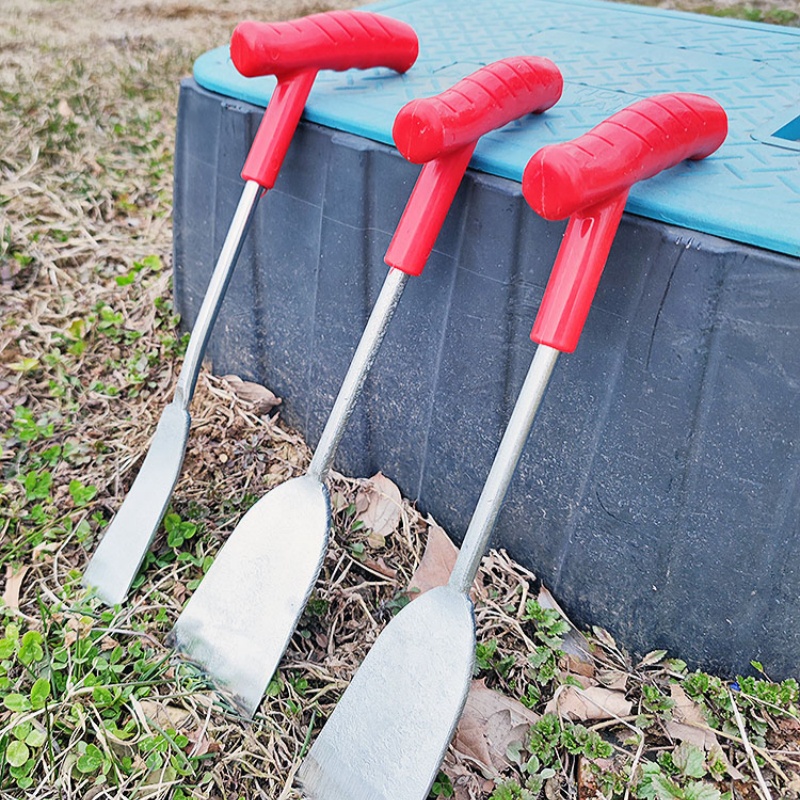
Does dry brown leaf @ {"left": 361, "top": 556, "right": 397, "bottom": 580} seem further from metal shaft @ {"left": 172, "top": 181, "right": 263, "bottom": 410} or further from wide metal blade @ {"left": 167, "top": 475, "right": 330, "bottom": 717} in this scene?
metal shaft @ {"left": 172, "top": 181, "right": 263, "bottom": 410}

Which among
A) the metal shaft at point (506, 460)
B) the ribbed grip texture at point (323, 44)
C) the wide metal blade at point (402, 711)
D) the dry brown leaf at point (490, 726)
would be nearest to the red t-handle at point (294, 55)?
the ribbed grip texture at point (323, 44)

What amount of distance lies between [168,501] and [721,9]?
2662mm

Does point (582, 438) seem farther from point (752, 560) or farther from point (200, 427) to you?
point (200, 427)

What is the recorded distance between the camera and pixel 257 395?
1.48 meters

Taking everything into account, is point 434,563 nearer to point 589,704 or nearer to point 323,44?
point 589,704

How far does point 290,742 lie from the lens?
1047 millimetres

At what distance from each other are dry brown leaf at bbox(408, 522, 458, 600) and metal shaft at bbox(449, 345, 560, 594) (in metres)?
0.23

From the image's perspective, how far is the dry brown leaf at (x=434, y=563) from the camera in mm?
1218

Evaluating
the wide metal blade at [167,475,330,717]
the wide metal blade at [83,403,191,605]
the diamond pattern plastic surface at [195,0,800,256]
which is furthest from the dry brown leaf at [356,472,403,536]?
the diamond pattern plastic surface at [195,0,800,256]

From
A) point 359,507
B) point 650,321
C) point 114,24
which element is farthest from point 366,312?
point 114,24

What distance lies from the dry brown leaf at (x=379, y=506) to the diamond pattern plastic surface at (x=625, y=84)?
19.8 inches

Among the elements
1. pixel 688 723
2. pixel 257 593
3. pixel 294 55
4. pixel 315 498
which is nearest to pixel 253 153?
pixel 294 55

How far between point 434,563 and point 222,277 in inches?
19.7

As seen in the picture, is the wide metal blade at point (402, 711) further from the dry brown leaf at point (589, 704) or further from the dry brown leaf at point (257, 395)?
the dry brown leaf at point (257, 395)
